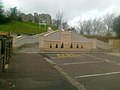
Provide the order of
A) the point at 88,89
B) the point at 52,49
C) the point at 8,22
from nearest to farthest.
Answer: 1. the point at 88,89
2. the point at 52,49
3. the point at 8,22

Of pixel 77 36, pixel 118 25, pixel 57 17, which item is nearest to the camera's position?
pixel 77 36

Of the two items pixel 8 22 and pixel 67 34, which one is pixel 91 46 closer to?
pixel 67 34

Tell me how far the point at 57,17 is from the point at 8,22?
3255cm

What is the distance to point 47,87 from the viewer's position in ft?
36.8

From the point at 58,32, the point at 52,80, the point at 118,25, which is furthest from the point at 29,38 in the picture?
the point at 52,80

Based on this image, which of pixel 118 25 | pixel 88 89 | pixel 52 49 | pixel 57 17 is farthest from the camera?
pixel 57 17

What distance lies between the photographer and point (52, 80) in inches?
512

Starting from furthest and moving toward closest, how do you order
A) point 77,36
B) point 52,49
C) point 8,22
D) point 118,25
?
point 8,22 → point 118,25 → point 77,36 → point 52,49

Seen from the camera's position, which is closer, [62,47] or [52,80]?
[52,80]

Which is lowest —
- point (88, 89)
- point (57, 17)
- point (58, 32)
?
point (88, 89)

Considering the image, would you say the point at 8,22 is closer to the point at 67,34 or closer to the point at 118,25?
the point at 118,25

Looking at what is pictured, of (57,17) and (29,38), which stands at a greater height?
(57,17)

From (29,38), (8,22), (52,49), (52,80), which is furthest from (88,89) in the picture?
(8,22)

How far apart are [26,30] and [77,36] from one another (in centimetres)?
3669
